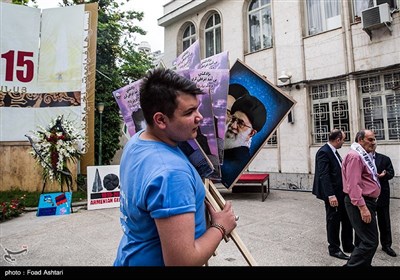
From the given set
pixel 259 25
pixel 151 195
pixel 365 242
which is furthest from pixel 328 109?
pixel 151 195

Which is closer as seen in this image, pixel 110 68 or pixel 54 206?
pixel 54 206

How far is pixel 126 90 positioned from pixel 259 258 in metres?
3.02

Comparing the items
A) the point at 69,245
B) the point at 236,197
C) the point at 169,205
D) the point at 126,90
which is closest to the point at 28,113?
the point at 69,245

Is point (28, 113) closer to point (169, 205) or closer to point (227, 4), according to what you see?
point (227, 4)

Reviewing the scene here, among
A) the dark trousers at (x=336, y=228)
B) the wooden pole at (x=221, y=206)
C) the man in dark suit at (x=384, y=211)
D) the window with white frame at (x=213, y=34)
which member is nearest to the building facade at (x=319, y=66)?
the window with white frame at (x=213, y=34)

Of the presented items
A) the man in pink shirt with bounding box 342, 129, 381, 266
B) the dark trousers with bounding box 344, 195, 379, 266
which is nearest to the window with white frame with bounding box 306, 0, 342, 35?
the man in pink shirt with bounding box 342, 129, 381, 266

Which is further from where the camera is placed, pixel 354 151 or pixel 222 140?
pixel 354 151

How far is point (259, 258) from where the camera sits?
374 cm

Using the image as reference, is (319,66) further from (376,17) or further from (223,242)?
(223,242)

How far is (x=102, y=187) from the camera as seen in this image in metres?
7.34

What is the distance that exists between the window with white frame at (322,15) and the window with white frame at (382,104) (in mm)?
2367

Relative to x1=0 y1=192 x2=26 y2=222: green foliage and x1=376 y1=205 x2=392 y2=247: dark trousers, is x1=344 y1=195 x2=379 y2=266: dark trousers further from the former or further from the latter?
x1=0 y1=192 x2=26 y2=222: green foliage

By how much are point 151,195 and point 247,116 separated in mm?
1170

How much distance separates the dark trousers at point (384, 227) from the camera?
12.6 ft
